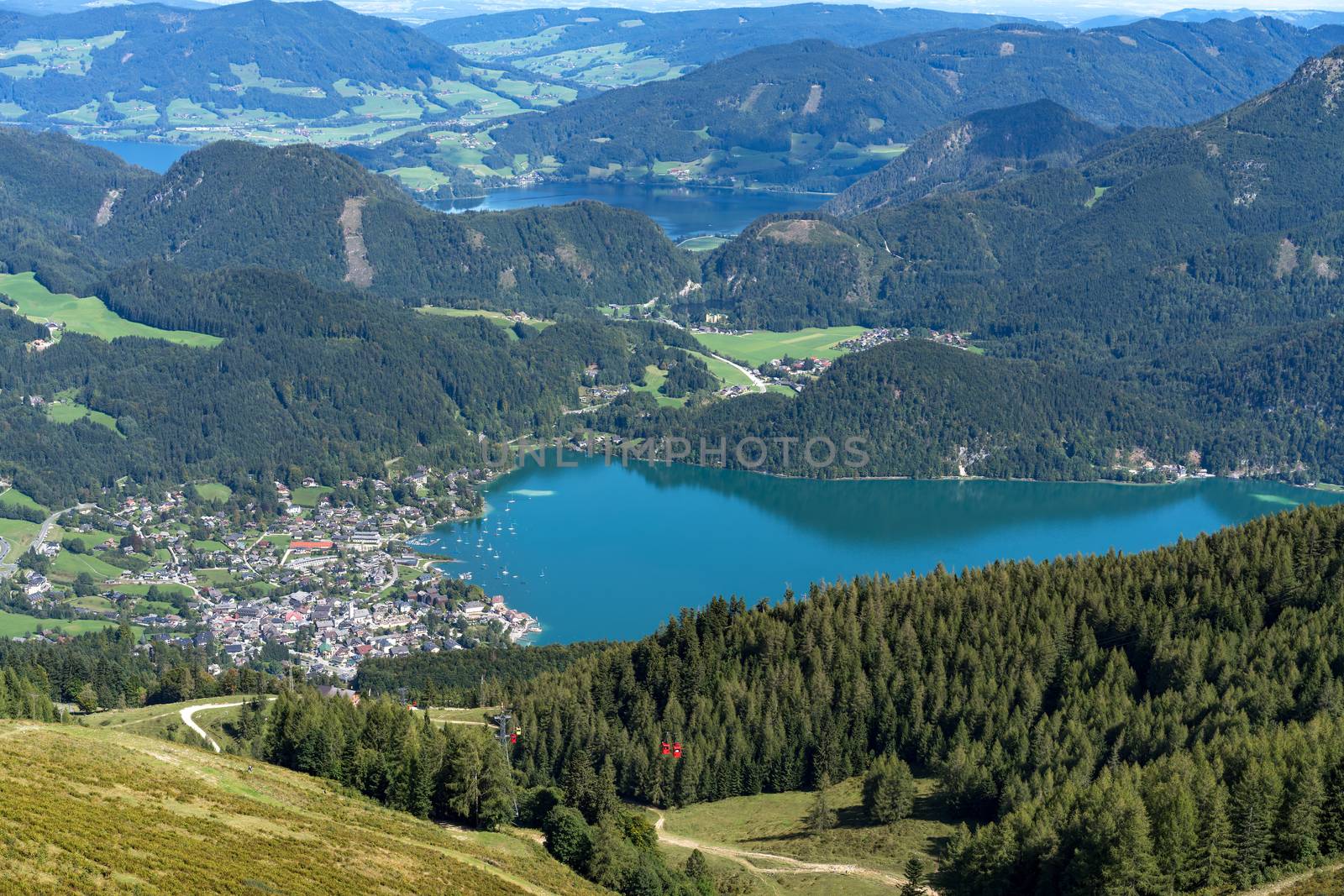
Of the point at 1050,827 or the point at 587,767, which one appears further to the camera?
the point at 587,767

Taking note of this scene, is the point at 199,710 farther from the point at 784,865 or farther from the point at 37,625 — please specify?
the point at 37,625

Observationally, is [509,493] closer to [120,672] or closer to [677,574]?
[677,574]

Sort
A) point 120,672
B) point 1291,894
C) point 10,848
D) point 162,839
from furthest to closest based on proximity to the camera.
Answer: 1. point 120,672
2. point 1291,894
3. point 162,839
4. point 10,848

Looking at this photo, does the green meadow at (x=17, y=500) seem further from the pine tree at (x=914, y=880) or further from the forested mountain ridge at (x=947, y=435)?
the pine tree at (x=914, y=880)

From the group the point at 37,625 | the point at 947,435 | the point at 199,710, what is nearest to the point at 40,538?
the point at 37,625

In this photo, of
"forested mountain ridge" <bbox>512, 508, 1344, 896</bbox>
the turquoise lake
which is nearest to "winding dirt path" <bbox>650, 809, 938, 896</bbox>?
"forested mountain ridge" <bbox>512, 508, 1344, 896</bbox>

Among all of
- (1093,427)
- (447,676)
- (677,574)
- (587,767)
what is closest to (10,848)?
(587,767)

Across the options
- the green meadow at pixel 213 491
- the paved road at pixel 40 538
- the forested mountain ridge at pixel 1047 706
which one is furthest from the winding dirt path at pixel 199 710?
the green meadow at pixel 213 491
